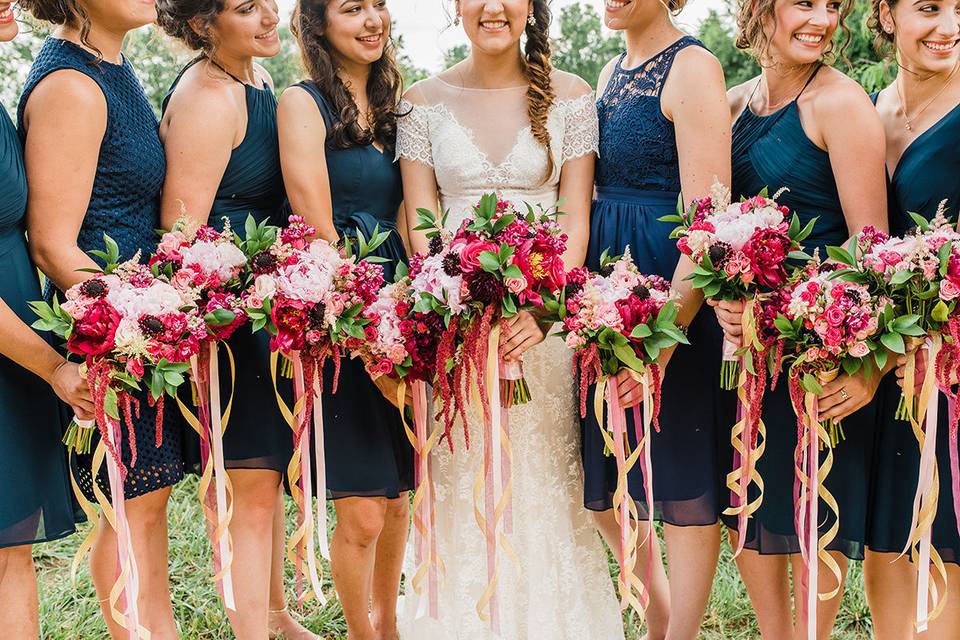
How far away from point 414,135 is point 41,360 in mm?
1626

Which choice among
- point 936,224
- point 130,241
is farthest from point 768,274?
point 130,241

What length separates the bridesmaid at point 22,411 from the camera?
286cm

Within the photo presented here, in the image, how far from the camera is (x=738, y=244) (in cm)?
292

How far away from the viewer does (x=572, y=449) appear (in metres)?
3.78

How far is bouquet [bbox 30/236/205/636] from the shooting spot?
276 cm

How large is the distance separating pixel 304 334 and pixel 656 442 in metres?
1.43

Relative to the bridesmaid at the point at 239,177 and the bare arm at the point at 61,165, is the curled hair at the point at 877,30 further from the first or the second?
the bare arm at the point at 61,165

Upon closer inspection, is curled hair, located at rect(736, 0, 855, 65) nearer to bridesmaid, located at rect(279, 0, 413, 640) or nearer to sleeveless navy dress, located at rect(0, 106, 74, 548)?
bridesmaid, located at rect(279, 0, 413, 640)

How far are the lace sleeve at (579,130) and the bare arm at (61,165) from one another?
1713 mm

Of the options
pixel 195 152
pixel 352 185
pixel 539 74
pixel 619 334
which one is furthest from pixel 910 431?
pixel 195 152

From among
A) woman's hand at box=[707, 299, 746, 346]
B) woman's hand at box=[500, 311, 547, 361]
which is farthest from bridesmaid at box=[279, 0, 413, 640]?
woman's hand at box=[707, 299, 746, 346]

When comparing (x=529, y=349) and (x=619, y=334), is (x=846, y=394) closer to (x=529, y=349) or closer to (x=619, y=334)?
(x=619, y=334)

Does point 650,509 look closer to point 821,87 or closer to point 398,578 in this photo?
point 398,578

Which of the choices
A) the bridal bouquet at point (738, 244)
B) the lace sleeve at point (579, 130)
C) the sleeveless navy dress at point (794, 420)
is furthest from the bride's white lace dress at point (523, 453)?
the bridal bouquet at point (738, 244)
